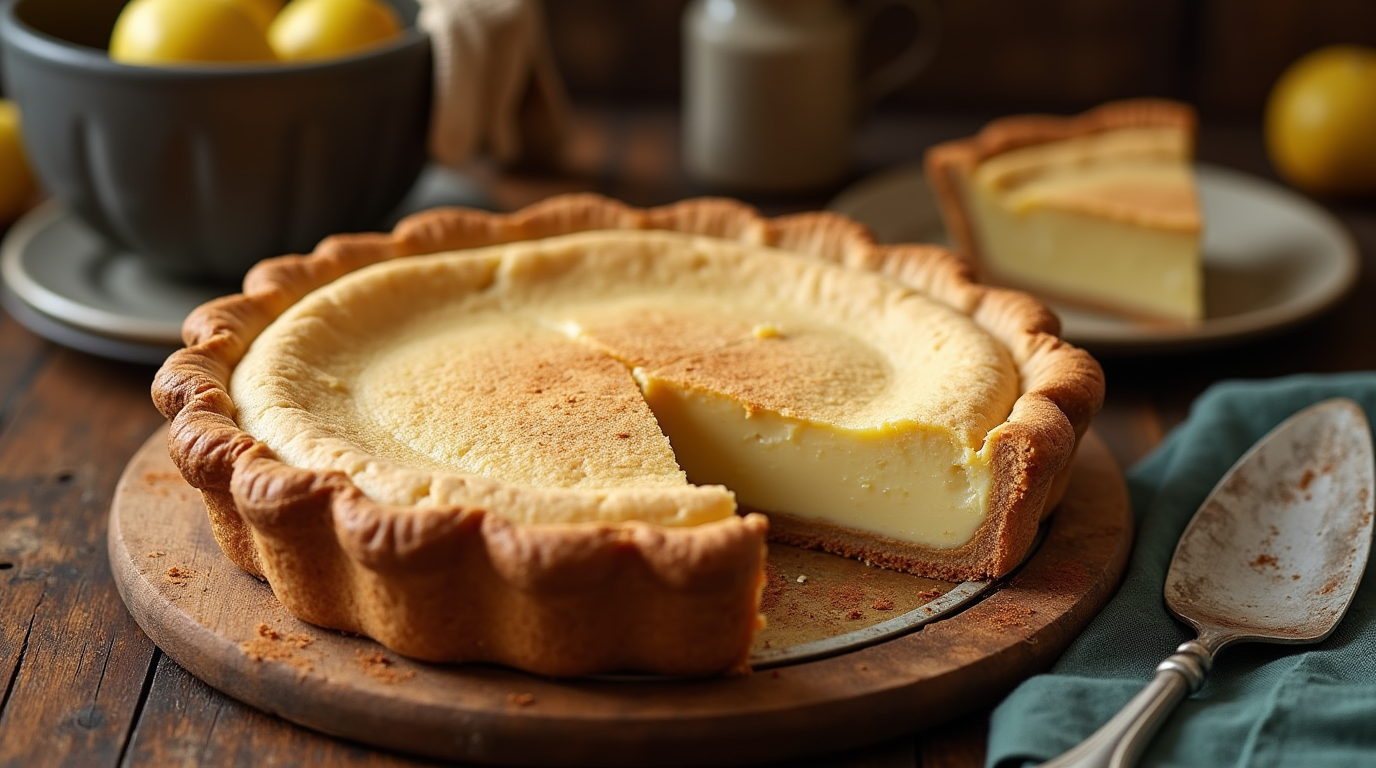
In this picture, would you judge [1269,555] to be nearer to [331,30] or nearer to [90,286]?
[331,30]

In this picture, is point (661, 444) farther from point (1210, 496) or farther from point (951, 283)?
point (1210, 496)

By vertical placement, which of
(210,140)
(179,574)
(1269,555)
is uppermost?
(1269,555)

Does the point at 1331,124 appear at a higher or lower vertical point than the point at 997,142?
higher

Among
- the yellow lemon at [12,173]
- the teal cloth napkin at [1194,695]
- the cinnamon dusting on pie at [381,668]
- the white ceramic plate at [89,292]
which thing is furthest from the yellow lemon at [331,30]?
the teal cloth napkin at [1194,695]

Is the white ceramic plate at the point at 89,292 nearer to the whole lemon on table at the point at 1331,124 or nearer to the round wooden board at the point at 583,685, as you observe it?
the round wooden board at the point at 583,685

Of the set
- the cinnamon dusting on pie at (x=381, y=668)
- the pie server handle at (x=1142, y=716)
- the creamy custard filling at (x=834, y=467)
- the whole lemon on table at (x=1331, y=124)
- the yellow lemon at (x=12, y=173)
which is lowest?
the yellow lemon at (x=12, y=173)

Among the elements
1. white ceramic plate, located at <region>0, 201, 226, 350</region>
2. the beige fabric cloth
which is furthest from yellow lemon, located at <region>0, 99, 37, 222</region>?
the beige fabric cloth

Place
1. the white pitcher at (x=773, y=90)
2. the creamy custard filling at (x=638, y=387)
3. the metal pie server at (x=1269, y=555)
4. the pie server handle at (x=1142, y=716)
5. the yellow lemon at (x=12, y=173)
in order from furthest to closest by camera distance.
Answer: the white pitcher at (x=773, y=90)
the yellow lemon at (x=12, y=173)
the creamy custard filling at (x=638, y=387)
the metal pie server at (x=1269, y=555)
the pie server handle at (x=1142, y=716)

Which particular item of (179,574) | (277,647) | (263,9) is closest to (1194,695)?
(277,647)
